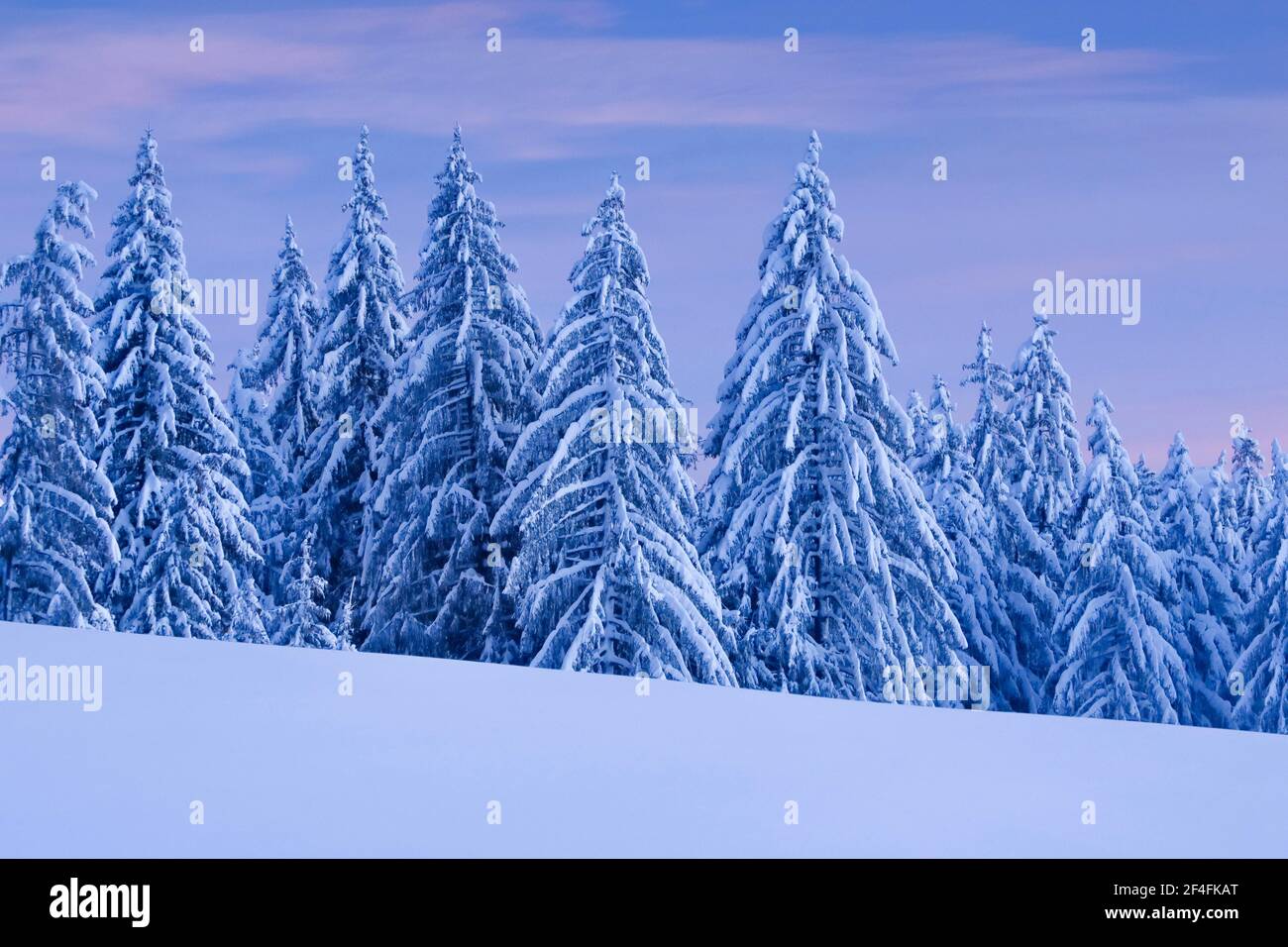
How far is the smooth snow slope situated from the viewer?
8758 mm

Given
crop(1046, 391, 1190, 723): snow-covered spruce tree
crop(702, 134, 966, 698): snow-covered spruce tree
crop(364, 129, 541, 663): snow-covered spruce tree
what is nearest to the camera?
crop(702, 134, 966, 698): snow-covered spruce tree

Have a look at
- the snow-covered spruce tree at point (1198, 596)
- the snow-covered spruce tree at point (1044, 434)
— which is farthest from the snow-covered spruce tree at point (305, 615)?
the snow-covered spruce tree at point (1198, 596)

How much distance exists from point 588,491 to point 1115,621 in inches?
623

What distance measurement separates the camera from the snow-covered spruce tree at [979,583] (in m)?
37.9

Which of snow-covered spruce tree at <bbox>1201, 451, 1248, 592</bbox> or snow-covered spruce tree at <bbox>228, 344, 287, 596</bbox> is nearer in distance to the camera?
snow-covered spruce tree at <bbox>228, 344, 287, 596</bbox>

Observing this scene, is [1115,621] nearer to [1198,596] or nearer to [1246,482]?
[1198,596]

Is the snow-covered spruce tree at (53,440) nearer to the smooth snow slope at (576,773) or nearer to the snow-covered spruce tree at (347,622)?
the snow-covered spruce tree at (347,622)

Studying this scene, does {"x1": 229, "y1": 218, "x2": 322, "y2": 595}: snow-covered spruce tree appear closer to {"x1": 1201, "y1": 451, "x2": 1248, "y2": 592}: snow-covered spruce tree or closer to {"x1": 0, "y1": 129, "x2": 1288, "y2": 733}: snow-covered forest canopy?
{"x1": 0, "y1": 129, "x2": 1288, "y2": 733}: snow-covered forest canopy

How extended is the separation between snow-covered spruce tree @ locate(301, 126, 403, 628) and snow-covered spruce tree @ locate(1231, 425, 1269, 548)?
34916 millimetres

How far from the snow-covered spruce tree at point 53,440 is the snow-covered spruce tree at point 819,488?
49.7 feet

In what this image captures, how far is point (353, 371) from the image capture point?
35.1 meters

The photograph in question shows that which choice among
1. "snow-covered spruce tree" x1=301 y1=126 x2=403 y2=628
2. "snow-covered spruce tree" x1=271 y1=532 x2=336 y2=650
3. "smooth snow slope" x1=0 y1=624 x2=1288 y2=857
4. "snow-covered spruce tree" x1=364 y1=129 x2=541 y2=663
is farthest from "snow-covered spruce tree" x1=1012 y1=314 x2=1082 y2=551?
"smooth snow slope" x1=0 y1=624 x2=1288 y2=857

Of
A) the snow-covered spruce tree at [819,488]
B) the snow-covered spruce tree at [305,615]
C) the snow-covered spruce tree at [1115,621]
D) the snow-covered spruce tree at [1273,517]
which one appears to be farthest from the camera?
the snow-covered spruce tree at [1273,517]
